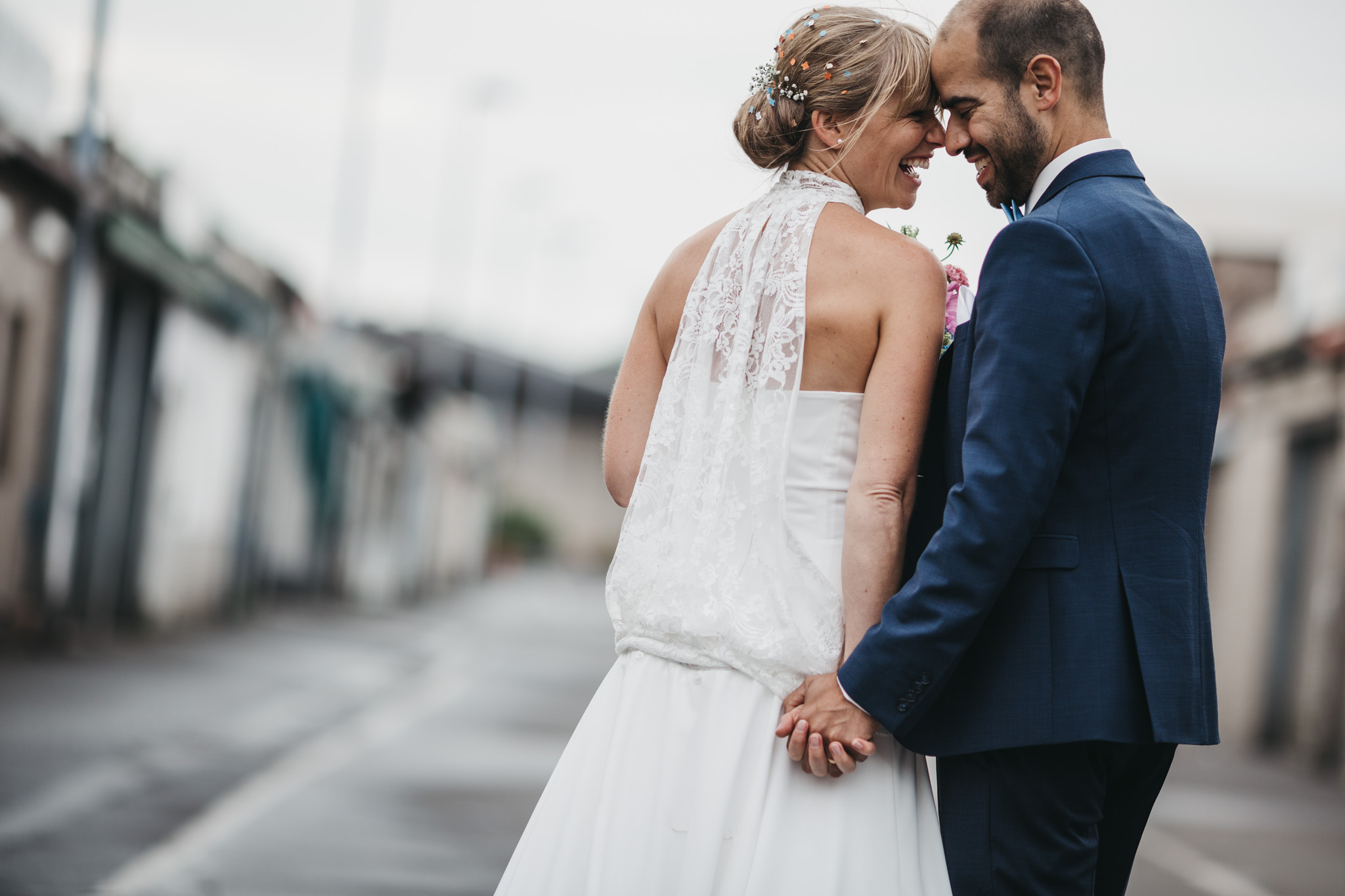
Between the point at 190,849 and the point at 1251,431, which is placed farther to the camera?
the point at 1251,431

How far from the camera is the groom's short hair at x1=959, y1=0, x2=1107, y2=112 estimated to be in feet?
8.12

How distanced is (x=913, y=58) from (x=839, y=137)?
199mm

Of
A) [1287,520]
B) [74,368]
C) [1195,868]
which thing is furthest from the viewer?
[1287,520]

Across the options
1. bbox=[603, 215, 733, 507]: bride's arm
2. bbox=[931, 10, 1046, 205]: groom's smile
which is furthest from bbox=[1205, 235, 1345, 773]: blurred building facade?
bbox=[603, 215, 733, 507]: bride's arm

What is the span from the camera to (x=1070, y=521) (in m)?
2.32

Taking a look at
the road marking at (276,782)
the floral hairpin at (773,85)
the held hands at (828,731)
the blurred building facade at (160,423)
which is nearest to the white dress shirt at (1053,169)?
the floral hairpin at (773,85)

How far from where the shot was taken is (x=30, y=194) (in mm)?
11914

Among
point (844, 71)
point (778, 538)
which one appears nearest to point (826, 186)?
point (844, 71)

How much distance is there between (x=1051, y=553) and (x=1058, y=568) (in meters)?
0.03

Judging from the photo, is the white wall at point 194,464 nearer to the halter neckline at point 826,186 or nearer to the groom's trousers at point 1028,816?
the halter neckline at point 826,186

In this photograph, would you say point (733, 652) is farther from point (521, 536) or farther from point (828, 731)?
point (521, 536)

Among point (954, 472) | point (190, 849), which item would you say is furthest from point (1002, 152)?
point (190, 849)

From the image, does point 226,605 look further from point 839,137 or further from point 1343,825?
point 839,137
